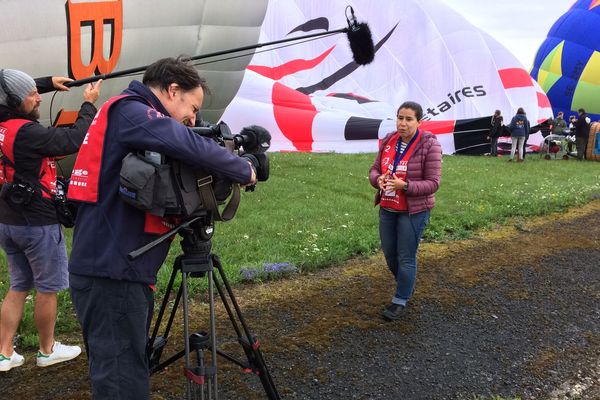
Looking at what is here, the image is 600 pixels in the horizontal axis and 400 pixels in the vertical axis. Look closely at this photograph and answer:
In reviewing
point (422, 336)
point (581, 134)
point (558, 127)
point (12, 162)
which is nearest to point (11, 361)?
point (12, 162)

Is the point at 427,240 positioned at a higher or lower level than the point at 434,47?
lower

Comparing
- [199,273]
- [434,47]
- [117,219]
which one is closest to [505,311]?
[199,273]

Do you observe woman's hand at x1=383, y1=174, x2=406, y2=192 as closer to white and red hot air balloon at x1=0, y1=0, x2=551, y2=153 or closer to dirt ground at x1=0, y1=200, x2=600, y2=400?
dirt ground at x1=0, y1=200, x2=600, y2=400

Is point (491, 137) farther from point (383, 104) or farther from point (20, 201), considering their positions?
point (20, 201)

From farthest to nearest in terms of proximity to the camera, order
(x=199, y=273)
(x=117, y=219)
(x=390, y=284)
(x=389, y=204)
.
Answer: (x=390, y=284), (x=389, y=204), (x=199, y=273), (x=117, y=219)

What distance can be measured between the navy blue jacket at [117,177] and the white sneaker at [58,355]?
62.2 inches

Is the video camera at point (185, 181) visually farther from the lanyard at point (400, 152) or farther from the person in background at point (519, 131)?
the person in background at point (519, 131)

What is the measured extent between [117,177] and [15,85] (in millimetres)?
1351

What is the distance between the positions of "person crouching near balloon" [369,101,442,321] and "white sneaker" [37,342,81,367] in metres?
2.36

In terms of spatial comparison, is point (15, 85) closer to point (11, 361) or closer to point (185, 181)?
point (185, 181)

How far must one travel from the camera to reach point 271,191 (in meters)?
9.29

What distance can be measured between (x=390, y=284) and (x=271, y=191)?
4444 mm

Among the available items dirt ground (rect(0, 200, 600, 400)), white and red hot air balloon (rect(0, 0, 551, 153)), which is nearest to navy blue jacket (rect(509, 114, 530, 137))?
white and red hot air balloon (rect(0, 0, 551, 153))

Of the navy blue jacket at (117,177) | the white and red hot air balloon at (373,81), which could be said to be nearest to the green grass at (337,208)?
the white and red hot air balloon at (373,81)
